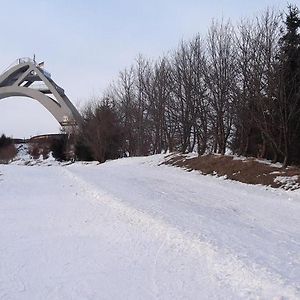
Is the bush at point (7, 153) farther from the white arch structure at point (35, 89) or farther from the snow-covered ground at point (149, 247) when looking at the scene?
the snow-covered ground at point (149, 247)

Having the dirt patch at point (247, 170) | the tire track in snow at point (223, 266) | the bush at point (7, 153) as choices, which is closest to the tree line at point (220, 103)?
the dirt patch at point (247, 170)

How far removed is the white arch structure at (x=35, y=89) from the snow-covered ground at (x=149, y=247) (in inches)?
2789

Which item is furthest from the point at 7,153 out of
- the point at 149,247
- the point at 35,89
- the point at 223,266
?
the point at 223,266

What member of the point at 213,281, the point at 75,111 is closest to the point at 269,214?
the point at 213,281

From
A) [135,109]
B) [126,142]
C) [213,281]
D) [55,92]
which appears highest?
[55,92]

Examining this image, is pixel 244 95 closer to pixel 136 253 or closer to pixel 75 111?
pixel 136 253

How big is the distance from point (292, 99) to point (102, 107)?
35013mm

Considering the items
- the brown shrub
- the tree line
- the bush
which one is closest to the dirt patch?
the tree line

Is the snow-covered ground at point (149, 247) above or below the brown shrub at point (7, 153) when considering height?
below

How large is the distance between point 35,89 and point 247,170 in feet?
233

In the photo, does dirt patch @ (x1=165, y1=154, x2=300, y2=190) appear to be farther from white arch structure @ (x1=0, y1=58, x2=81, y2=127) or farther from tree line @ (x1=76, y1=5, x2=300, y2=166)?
white arch structure @ (x1=0, y1=58, x2=81, y2=127)

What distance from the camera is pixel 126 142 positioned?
51594mm

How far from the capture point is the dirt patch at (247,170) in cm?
1731

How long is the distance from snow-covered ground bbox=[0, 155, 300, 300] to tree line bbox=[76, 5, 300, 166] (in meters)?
8.57
